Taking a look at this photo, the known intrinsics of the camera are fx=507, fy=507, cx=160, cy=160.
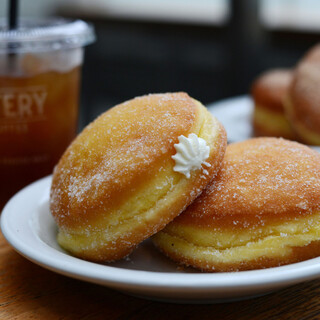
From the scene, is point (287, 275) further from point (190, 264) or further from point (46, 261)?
point (46, 261)

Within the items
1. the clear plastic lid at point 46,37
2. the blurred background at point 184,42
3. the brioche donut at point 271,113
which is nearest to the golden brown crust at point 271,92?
the brioche donut at point 271,113

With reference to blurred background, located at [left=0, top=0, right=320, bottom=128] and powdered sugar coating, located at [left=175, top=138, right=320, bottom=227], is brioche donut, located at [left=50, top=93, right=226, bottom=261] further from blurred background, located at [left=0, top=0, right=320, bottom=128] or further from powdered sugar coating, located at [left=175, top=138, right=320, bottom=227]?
blurred background, located at [left=0, top=0, right=320, bottom=128]

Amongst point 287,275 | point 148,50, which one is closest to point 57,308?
point 287,275

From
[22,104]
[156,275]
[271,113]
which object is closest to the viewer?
[156,275]

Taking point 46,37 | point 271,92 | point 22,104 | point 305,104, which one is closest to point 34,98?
point 22,104

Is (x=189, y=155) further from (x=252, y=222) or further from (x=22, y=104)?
(x=22, y=104)

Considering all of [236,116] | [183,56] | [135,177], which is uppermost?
[135,177]

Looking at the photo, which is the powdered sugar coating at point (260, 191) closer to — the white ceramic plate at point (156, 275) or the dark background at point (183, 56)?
the white ceramic plate at point (156, 275)
